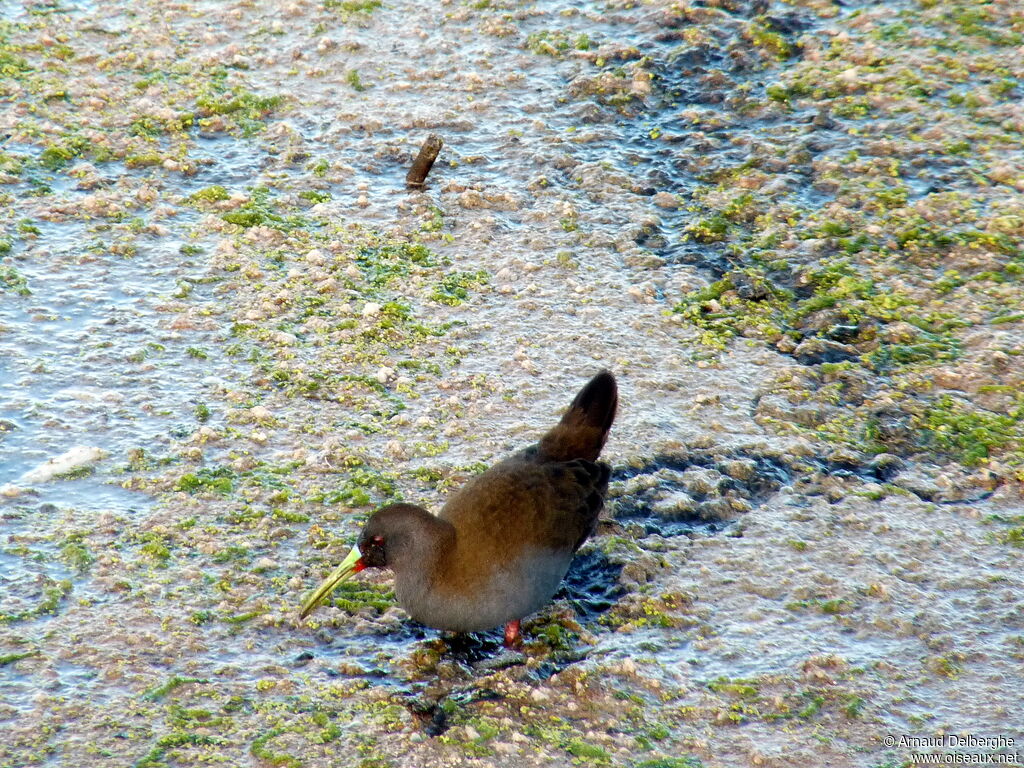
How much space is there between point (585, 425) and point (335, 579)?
113 cm

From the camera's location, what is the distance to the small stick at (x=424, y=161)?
21.2 ft

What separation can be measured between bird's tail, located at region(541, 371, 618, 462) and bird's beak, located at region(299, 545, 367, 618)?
854 millimetres

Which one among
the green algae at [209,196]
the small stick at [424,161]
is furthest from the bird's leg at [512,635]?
the green algae at [209,196]

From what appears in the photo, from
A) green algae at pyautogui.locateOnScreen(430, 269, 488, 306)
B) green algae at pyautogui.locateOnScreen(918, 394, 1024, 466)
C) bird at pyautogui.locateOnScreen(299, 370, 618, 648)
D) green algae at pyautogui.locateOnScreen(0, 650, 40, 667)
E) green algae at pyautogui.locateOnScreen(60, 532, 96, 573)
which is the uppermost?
green algae at pyautogui.locateOnScreen(0, 650, 40, 667)

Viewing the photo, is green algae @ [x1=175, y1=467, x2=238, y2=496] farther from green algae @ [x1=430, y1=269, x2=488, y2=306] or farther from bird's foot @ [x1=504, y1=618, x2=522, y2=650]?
green algae @ [x1=430, y1=269, x2=488, y2=306]

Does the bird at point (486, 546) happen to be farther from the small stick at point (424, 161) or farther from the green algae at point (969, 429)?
the small stick at point (424, 161)

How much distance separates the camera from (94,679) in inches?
151

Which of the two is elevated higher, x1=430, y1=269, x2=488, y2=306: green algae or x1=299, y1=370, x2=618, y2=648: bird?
x1=299, y1=370, x2=618, y2=648: bird

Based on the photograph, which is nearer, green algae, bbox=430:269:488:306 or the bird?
the bird

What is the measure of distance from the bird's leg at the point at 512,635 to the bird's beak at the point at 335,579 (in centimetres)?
56

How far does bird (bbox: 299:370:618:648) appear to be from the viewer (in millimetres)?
4059

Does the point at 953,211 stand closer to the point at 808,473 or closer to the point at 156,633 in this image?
the point at 808,473

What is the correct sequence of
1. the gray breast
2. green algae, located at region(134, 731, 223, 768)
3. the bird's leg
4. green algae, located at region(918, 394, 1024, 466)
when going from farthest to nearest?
green algae, located at region(918, 394, 1024, 466) → the bird's leg → the gray breast → green algae, located at region(134, 731, 223, 768)

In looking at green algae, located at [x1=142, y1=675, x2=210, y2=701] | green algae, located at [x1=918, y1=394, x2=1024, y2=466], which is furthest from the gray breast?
green algae, located at [x1=918, y1=394, x2=1024, y2=466]
